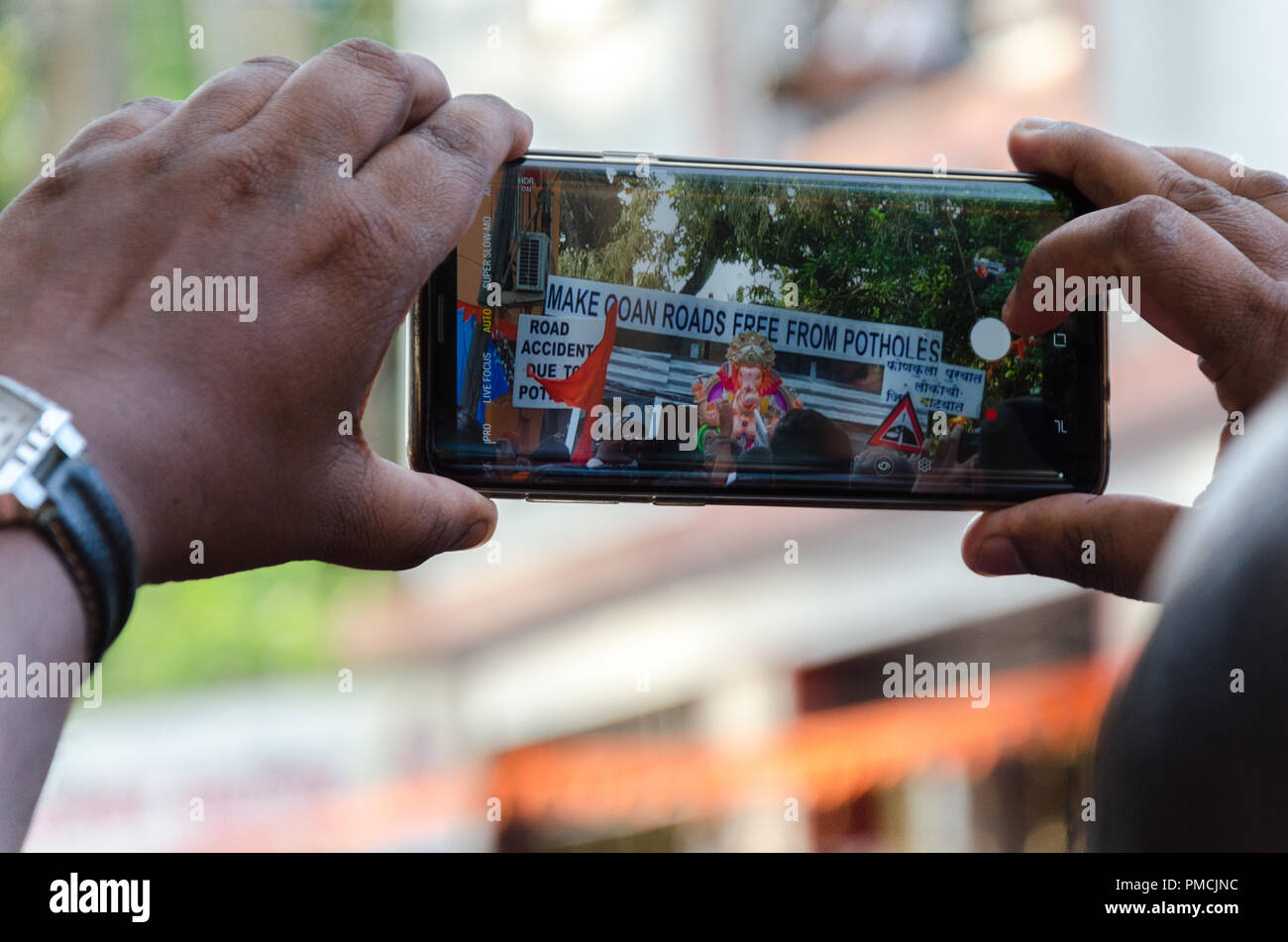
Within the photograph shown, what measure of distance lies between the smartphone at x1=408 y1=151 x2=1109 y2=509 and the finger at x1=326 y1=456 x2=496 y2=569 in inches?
3.7

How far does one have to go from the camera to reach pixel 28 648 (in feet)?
3.30

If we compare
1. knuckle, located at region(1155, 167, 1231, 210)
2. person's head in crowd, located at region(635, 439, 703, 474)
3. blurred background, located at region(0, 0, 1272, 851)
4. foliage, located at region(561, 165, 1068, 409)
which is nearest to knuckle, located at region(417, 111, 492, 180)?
foliage, located at region(561, 165, 1068, 409)

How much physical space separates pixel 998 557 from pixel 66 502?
4.09ft

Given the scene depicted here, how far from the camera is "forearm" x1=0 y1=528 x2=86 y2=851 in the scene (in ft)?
3.27

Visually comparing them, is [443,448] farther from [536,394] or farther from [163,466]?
[163,466]

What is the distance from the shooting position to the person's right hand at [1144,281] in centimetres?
155

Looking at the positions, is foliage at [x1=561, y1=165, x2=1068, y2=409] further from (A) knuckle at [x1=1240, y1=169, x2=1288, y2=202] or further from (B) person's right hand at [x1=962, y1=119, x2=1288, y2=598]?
(A) knuckle at [x1=1240, y1=169, x2=1288, y2=202]

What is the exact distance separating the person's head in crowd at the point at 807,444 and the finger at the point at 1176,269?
397 mm

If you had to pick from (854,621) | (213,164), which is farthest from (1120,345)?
(213,164)

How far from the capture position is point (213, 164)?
132 centimetres
